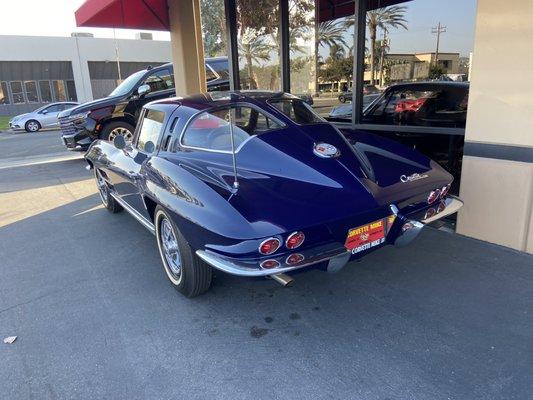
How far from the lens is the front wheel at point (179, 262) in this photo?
3236 mm

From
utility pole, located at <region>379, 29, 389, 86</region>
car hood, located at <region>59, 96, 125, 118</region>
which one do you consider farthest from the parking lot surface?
car hood, located at <region>59, 96, 125, 118</region>

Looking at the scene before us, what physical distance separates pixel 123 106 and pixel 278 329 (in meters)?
8.23

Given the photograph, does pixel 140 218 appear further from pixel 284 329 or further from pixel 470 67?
pixel 470 67

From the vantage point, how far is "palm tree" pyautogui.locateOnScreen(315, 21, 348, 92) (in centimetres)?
669

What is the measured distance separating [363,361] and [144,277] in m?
2.26

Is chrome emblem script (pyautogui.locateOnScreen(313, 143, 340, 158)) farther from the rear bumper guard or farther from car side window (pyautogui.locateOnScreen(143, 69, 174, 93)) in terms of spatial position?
car side window (pyautogui.locateOnScreen(143, 69, 174, 93))

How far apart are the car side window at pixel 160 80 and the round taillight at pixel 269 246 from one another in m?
8.66

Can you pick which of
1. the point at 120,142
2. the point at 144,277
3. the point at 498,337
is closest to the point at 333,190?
the point at 498,337

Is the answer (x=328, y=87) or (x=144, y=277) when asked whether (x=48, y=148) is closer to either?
(x=328, y=87)

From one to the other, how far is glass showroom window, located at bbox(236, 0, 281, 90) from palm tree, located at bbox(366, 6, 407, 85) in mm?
2120

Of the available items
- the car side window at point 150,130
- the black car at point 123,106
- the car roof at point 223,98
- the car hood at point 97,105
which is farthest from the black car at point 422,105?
the car hood at point 97,105

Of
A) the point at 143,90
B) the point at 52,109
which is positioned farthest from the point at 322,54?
the point at 52,109

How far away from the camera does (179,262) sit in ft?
11.2

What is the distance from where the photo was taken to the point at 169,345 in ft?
9.54
